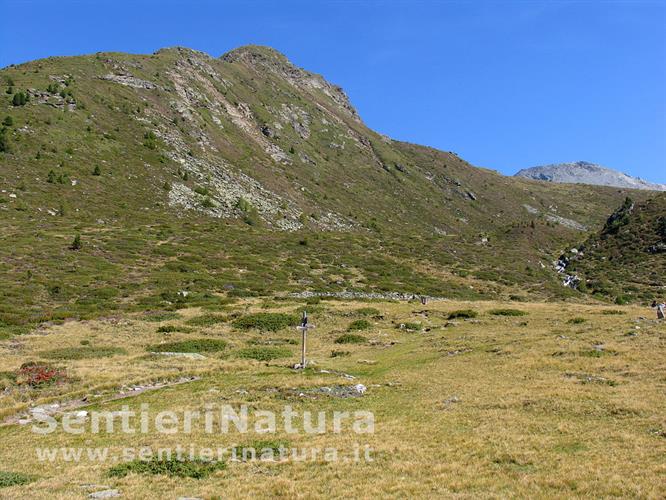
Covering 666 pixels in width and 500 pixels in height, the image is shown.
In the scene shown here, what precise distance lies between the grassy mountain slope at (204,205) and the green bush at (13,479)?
96.0 ft

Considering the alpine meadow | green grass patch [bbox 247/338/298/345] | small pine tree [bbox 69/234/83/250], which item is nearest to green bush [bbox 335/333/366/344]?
the alpine meadow

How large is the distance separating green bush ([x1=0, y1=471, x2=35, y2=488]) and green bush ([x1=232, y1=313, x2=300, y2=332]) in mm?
27316

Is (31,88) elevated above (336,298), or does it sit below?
above

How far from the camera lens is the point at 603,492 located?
10.5 metres

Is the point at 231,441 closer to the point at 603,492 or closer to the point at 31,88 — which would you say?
the point at 603,492

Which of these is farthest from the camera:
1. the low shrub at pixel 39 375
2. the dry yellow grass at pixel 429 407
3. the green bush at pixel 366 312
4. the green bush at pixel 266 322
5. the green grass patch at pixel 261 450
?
the green bush at pixel 366 312

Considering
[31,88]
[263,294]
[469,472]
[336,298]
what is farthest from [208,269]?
[31,88]

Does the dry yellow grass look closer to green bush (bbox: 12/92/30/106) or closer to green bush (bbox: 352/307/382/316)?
green bush (bbox: 352/307/382/316)

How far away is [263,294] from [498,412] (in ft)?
136

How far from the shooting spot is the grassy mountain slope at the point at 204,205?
57500 millimetres

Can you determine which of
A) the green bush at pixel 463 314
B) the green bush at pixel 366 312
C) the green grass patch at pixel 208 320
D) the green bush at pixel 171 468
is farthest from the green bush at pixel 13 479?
the green bush at pixel 463 314

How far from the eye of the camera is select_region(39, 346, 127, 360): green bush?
29367 millimetres

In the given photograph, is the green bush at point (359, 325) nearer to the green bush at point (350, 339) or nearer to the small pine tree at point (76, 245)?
→ the green bush at point (350, 339)

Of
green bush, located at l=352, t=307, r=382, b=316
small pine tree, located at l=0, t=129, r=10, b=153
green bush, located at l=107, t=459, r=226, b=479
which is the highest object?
small pine tree, located at l=0, t=129, r=10, b=153
